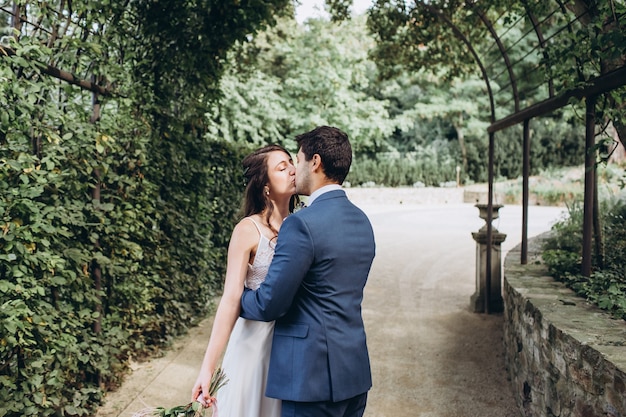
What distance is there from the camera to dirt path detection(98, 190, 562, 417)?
4.46 meters

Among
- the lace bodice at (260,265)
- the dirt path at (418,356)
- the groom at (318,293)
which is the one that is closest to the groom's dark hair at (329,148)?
the groom at (318,293)

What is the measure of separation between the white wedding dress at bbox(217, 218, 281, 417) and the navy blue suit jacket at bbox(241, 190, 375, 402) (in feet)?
0.88

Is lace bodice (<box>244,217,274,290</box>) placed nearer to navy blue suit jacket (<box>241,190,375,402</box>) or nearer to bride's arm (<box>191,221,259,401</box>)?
bride's arm (<box>191,221,259,401</box>)

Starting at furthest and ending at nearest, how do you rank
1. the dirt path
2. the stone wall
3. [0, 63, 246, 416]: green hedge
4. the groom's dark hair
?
the dirt path
[0, 63, 246, 416]: green hedge
the stone wall
the groom's dark hair

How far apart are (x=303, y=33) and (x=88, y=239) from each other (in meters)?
21.5

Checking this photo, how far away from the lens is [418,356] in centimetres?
560

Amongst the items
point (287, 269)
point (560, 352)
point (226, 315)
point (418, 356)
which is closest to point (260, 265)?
point (226, 315)

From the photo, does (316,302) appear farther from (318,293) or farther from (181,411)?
(181,411)

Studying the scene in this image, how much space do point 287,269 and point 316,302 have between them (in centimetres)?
20

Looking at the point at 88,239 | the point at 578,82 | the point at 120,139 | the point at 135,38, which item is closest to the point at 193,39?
the point at 135,38

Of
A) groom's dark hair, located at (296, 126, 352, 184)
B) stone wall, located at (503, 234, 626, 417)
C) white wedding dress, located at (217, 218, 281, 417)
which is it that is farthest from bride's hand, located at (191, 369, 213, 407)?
stone wall, located at (503, 234, 626, 417)

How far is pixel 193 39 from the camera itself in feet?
17.4

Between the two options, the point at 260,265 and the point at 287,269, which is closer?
the point at 287,269

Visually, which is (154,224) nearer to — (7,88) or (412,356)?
(7,88)
